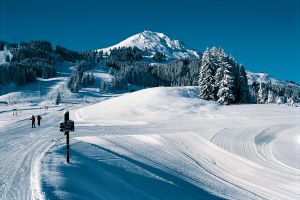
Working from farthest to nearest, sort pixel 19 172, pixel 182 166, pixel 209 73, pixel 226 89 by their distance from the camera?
pixel 209 73
pixel 226 89
pixel 182 166
pixel 19 172

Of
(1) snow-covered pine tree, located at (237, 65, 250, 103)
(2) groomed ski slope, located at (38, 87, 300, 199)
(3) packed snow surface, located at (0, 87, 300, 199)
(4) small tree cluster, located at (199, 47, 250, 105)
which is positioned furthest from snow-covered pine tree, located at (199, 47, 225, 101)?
(3) packed snow surface, located at (0, 87, 300, 199)

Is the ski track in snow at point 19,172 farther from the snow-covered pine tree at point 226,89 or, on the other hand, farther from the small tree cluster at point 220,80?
the small tree cluster at point 220,80

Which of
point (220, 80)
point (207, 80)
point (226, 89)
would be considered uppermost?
point (220, 80)

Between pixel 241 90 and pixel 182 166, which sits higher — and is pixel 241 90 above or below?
above

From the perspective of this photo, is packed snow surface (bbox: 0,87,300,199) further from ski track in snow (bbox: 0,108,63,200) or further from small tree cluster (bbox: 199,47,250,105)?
small tree cluster (bbox: 199,47,250,105)

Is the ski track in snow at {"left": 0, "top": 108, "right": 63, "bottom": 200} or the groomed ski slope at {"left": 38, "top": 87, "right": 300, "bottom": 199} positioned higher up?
the ski track in snow at {"left": 0, "top": 108, "right": 63, "bottom": 200}

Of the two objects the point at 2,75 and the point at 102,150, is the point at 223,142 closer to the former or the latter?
the point at 102,150

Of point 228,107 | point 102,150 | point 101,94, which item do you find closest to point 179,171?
point 102,150

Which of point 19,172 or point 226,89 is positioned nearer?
point 19,172

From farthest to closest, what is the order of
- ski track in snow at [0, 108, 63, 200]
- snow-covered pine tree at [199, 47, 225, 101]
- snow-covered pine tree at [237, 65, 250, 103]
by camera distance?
1. snow-covered pine tree at [237, 65, 250, 103]
2. snow-covered pine tree at [199, 47, 225, 101]
3. ski track in snow at [0, 108, 63, 200]

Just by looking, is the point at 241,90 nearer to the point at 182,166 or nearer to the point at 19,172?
the point at 182,166

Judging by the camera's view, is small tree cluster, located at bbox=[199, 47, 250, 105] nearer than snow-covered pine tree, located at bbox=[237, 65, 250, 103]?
Yes

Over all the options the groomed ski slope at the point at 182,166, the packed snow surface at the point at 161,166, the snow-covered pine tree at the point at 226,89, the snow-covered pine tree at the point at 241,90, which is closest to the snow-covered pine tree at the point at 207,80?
the snow-covered pine tree at the point at 226,89

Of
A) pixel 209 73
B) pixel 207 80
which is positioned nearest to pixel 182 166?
pixel 207 80
